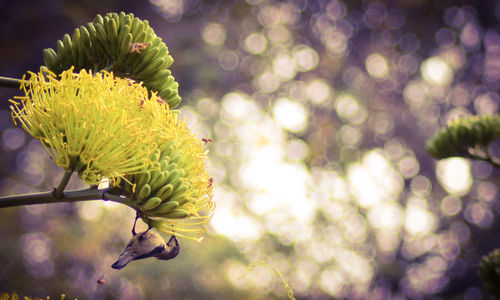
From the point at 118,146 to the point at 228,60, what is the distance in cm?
1037

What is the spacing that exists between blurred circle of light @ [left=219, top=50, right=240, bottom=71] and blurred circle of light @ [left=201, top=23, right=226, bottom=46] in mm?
337

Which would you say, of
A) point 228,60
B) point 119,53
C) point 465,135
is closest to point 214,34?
point 228,60

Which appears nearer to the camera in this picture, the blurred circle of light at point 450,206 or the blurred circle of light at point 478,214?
the blurred circle of light at point 478,214

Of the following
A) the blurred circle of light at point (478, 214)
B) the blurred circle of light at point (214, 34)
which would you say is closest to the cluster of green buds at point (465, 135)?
the blurred circle of light at point (214, 34)

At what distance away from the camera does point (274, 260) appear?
36.0 feet

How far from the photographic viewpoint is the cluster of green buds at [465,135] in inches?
127

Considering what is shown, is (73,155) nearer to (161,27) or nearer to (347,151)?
(161,27)

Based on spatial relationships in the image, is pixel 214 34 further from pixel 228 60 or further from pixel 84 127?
pixel 84 127

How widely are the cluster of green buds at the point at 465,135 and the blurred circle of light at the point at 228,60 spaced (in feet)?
26.6

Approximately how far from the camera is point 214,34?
10.9m

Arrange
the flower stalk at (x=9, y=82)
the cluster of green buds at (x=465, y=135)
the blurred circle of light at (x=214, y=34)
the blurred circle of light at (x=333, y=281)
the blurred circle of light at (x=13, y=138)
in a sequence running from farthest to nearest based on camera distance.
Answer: the blurred circle of light at (x=333, y=281) → the blurred circle of light at (x=214, y=34) → the blurred circle of light at (x=13, y=138) → the cluster of green buds at (x=465, y=135) → the flower stalk at (x=9, y=82)

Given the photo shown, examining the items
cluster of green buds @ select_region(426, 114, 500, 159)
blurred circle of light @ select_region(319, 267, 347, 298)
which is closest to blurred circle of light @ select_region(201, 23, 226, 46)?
blurred circle of light @ select_region(319, 267, 347, 298)

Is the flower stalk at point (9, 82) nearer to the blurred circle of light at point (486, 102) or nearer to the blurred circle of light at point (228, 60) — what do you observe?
the blurred circle of light at point (228, 60)

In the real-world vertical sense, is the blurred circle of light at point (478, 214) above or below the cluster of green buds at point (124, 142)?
below
